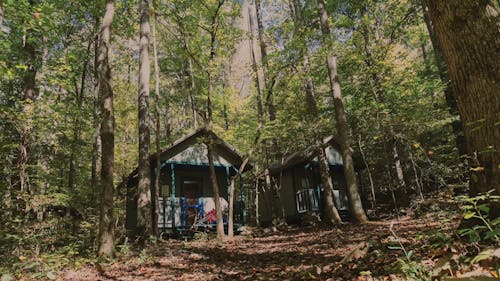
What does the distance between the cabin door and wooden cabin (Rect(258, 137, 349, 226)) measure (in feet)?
13.1

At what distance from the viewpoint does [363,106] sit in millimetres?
19125

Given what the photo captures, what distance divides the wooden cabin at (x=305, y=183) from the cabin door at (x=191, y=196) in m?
4.00

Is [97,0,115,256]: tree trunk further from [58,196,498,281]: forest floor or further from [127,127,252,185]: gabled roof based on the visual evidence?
[127,127,252,185]: gabled roof

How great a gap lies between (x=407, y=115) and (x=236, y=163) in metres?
9.28

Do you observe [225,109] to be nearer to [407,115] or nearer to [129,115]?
[129,115]

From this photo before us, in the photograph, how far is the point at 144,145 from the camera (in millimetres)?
13180

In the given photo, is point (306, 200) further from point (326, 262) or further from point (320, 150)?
point (326, 262)

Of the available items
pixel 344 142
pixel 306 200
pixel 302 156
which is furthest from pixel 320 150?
pixel 306 200

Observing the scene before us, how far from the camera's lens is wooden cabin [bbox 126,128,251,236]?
16.3 m

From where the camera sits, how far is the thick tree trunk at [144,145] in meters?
12.1

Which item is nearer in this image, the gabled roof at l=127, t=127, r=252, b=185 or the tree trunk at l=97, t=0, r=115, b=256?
the tree trunk at l=97, t=0, r=115, b=256

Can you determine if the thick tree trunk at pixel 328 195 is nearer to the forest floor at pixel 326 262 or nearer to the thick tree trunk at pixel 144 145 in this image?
the forest floor at pixel 326 262

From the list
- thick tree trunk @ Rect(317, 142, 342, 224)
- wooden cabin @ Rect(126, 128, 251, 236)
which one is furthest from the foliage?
wooden cabin @ Rect(126, 128, 251, 236)

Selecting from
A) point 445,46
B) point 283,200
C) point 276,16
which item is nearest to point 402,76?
point 283,200
